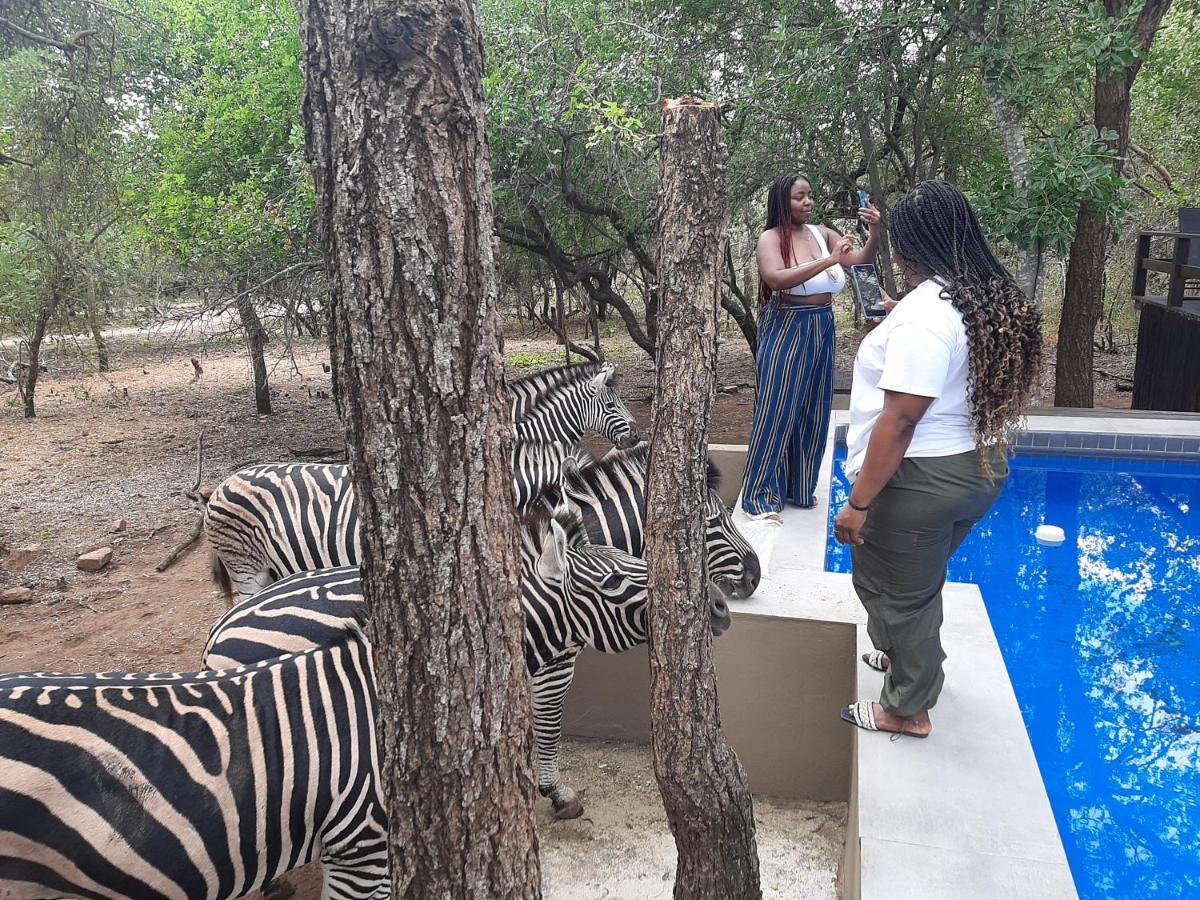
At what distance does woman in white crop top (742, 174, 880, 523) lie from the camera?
14.4ft

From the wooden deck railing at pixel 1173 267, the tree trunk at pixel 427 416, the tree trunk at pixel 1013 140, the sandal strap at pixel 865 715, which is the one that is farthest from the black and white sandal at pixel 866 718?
the wooden deck railing at pixel 1173 267

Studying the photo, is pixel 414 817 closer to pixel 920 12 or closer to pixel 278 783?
pixel 278 783

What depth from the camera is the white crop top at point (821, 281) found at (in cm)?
444

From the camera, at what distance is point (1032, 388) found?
2600 mm

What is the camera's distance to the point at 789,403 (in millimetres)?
4719

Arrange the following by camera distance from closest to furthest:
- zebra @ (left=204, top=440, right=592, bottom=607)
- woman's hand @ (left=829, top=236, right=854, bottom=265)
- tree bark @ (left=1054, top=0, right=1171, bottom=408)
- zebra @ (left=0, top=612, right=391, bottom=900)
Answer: zebra @ (left=0, top=612, right=391, bottom=900), woman's hand @ (left=829, top=236, right=854, bottom=265), zebra @ (left=204, top=440, right=592, bottom=607), tree bark @ (left=1054, top=0, right=1171, bottom=408)

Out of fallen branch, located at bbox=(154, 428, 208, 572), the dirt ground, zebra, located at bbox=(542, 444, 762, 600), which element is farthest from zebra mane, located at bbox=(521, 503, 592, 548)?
fallen branch, located at bbox=(154, 428, 208, 572)

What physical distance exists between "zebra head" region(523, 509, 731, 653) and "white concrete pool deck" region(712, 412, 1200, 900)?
0.59m

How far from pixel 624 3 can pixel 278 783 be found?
715cm

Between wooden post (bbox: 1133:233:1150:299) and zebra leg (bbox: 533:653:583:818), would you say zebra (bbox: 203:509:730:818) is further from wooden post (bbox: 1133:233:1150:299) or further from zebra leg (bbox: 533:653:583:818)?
wooden post (bbox: 1133:233:1150:299)

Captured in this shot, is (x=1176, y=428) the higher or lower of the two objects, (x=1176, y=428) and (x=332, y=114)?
the lower

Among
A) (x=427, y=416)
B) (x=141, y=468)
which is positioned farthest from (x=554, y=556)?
(x=141, y=468)

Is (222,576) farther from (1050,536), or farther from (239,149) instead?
(1050,536)

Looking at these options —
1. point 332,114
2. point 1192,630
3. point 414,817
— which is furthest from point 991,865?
point 1192,630
